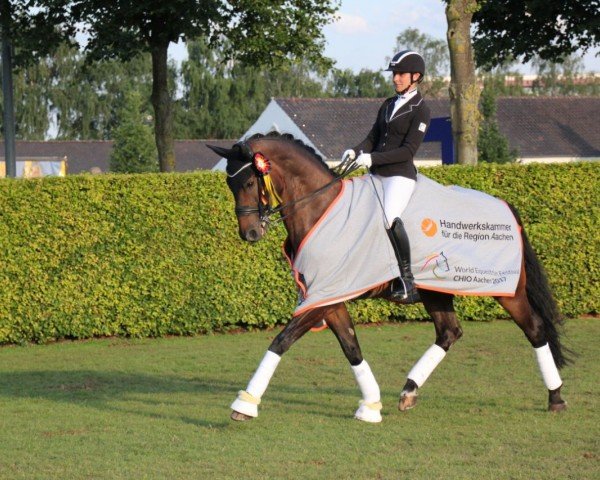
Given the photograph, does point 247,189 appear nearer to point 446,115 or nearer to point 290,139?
point 290,139

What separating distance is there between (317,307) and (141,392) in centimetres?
296

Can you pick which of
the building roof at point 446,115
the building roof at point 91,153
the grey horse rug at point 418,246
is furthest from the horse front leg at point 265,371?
the building roof at point 91,153

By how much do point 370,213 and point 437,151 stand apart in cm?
4465

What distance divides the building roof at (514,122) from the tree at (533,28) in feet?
86.7

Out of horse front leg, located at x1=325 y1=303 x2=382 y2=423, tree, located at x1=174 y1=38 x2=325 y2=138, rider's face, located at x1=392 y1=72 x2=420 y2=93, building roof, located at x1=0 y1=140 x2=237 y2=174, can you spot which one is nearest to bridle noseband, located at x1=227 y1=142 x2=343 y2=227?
horse front leg, located at x1=325 y1=303 x2=382 y2=423

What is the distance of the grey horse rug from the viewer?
26.3 feet

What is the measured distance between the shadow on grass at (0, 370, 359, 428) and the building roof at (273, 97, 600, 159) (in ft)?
130

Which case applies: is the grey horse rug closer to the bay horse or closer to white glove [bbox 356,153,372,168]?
the bay horse

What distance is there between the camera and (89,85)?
87500 millimetres

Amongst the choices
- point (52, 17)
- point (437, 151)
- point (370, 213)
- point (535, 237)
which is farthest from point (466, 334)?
point (437, 151)

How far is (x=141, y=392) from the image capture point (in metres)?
10.2

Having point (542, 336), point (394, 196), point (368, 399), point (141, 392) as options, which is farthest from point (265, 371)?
point (141, 392)

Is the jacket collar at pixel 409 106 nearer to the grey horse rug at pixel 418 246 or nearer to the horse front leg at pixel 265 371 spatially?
the grey horse rug at pixel 418 246

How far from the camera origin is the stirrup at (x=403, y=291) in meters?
8.45
